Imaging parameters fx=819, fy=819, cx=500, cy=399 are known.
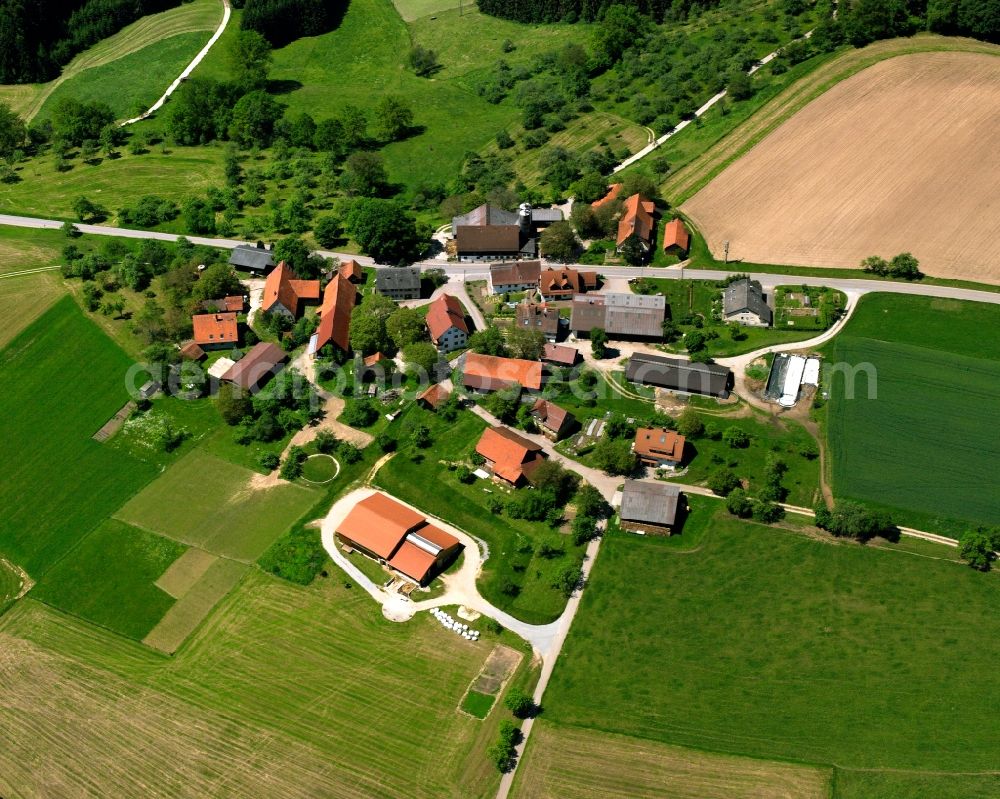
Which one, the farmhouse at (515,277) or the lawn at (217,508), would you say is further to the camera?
the farmhouse at (515,277)

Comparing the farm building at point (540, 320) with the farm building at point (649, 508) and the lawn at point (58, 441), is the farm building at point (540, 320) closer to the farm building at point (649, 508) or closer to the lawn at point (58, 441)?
the farm building at point (649, 508)

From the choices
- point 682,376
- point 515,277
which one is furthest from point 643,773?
point 515,277

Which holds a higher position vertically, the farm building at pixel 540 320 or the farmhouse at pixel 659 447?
the farm building at pixel 540 320

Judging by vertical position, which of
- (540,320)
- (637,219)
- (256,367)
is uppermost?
(637,219)

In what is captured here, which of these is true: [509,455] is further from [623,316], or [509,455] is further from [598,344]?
[623,316]

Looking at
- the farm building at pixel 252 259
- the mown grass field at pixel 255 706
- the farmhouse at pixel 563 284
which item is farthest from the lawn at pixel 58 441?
the farmhouse at pixel 563 284

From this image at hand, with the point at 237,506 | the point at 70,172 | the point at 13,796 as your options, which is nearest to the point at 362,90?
the point at 70,172
